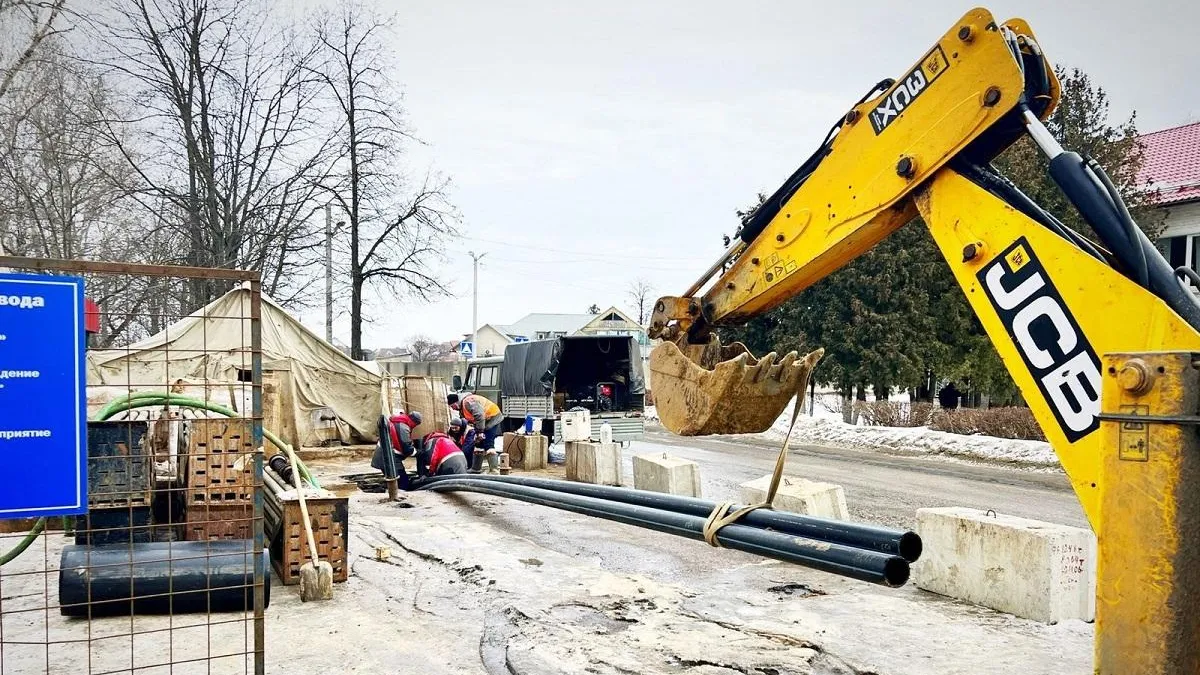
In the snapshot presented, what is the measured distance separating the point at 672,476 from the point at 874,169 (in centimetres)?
703

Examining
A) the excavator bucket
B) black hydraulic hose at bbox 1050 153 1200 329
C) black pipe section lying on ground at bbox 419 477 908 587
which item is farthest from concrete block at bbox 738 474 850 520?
black hydraulic hose at bbox 1050 153 1200 329

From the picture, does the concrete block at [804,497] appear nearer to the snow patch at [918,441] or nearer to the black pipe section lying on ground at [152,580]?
the black pipe section lying on ground at [152,580]

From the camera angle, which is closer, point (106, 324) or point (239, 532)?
point (239, 532)

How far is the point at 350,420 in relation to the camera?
64.2 ft

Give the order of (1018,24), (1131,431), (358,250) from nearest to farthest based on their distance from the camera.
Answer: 1. (1131,431)
2. (1018,24)
3. (358,250)

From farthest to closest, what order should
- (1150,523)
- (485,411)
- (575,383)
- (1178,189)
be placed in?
Result: (1178,189) < (575,383) < (485,411) < (1150,523)

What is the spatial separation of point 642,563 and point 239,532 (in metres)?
3.79

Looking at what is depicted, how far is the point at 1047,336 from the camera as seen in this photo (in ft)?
11.9

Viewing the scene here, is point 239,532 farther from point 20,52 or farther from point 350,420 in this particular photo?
point 20,52

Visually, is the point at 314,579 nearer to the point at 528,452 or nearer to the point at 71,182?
the point at 528,452

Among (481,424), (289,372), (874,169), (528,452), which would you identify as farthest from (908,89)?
(289,372)

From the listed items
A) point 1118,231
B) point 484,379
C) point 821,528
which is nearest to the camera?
point 1118,231

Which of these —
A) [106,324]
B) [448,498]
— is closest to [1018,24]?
[448,498]

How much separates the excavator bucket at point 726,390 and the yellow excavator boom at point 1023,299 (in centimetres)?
1
